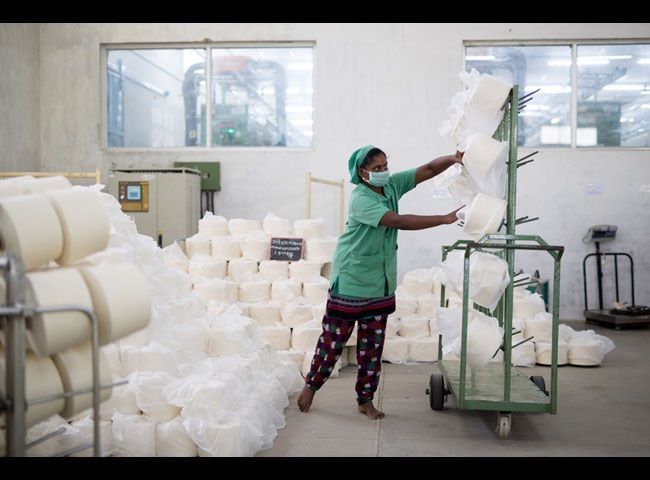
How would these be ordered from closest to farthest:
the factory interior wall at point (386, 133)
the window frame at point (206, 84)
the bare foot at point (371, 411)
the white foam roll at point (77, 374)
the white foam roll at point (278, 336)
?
the white foam roll at point (77, 374) → the bare foot at point (371, 411) → the white foam roll at point (278, 336) → the factory interior wall at point (386, 133) → the window frame at point (206, 84)

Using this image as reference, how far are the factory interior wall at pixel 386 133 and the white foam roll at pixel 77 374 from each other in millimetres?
6323

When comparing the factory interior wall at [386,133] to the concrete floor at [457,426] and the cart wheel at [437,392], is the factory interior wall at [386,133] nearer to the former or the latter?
Answer: the concrete floor at [457,426]

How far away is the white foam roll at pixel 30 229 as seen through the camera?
6.74 feet

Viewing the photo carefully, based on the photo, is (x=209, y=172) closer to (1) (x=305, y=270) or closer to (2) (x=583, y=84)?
(1) (x=305, y=270)

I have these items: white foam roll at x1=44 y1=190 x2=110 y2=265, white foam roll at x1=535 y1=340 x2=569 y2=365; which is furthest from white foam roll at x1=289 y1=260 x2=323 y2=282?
white foam roll at x1=44 y1=190 x2=110 y2=265

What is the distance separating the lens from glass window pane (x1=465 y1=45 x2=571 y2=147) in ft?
28.1

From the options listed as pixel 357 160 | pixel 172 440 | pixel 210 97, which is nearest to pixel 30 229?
pixel 172 440

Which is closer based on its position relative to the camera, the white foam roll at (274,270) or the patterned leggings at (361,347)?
the patterned leggings at (361,347)

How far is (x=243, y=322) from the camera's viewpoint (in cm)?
454

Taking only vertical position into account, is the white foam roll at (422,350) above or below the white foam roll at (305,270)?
below

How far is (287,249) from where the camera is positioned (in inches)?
238

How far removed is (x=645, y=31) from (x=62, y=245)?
841 centimetres

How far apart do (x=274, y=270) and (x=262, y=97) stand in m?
3.63

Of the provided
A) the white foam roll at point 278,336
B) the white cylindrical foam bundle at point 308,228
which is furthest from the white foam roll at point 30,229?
the white cylindrical foam bundle at point 308,228
